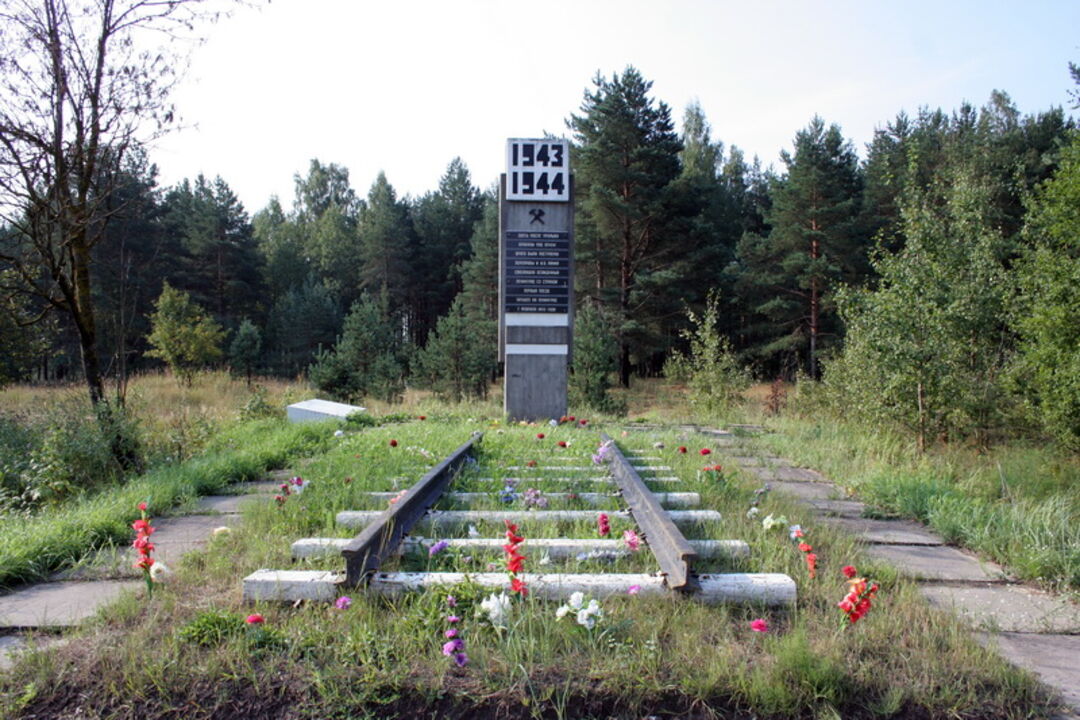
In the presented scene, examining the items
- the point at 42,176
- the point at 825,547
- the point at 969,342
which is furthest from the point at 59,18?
the point at 969,342

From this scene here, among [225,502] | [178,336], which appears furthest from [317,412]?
[178,336]

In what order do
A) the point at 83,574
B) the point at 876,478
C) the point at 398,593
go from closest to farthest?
the point at 398,593, the point at 83,574, the point at 876,478

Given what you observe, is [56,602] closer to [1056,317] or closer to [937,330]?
[937,330]

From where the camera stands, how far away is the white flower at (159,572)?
2.70 m

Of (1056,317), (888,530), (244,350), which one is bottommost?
(888,530)

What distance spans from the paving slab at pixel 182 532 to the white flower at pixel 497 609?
1.83 m

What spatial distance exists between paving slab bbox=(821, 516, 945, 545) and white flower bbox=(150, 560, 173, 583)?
354 cm

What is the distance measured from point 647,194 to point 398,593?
2413 centimetres

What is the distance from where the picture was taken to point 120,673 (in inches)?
77.8

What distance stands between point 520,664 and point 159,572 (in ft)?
5.85

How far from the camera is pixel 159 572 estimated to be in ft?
8.94

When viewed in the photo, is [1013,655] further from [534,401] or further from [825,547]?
[534,401]

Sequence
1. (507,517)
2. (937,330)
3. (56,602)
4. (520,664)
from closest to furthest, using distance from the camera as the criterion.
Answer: (520,664) → (56,602) → (507,517) → (937,330)

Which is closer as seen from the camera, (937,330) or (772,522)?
(772,522)
